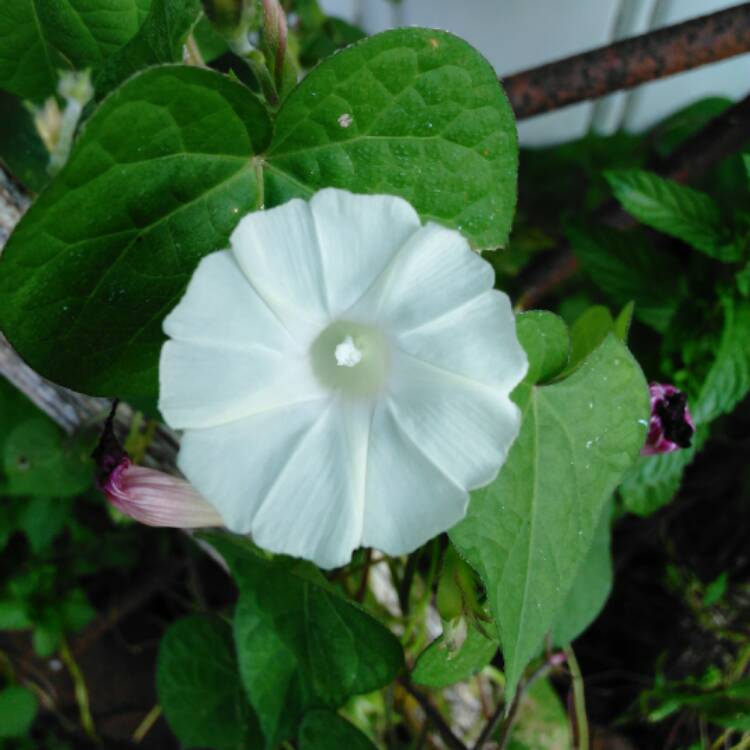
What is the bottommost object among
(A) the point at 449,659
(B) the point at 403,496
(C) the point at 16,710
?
(C) the point at 16,710

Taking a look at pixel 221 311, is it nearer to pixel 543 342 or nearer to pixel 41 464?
pixel 543 342

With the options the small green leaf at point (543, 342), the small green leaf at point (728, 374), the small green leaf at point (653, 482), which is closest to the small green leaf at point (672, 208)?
the small green leaf at point (728, 374)

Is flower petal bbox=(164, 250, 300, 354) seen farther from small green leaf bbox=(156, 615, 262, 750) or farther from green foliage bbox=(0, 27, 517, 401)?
small green leaf bbox=(156, 615, 262, 750)

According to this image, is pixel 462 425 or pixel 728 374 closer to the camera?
pixel 462 425

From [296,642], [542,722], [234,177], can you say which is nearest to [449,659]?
[296,642]

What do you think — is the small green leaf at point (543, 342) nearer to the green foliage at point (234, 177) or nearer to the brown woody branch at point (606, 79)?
the green foliage at point (234, 177)

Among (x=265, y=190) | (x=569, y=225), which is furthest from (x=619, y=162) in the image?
(x=265, y=190)
